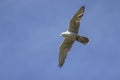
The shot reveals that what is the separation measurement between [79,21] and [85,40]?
1.66 m

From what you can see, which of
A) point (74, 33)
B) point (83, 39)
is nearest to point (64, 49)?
point (74, 33)

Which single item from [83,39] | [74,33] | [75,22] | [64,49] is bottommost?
[64,49]

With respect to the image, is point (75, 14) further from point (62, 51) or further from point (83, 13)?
point (62, 51)

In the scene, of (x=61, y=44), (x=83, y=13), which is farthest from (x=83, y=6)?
(x=61, y=44)

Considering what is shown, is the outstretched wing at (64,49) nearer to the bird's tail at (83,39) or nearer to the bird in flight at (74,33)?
the bird in flight at (74,33)

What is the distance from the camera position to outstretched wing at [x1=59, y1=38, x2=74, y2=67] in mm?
45281

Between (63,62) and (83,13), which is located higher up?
(83,13)

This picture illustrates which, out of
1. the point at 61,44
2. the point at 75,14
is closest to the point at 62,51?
the point at 61,44

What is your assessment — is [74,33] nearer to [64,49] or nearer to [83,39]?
[83,39]

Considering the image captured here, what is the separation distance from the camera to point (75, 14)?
44.5 meters

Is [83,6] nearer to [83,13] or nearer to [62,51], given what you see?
Answer: [83,13]

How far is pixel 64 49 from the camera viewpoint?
150 feet

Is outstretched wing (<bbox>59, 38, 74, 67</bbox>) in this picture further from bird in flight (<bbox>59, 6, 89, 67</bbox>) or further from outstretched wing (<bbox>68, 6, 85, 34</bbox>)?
outstretched wing (<bbox>68, 6, 85, 34</bbox>)

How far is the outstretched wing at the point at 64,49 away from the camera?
149 feet
